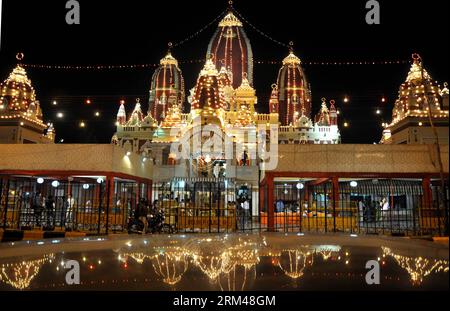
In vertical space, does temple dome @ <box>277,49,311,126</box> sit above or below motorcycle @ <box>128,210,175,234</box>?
above

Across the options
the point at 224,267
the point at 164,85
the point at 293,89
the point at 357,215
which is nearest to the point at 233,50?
the point at 293,89

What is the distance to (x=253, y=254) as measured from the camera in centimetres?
541

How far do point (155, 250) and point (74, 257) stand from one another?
1279 mm

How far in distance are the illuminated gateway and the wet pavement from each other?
23509 millimetres

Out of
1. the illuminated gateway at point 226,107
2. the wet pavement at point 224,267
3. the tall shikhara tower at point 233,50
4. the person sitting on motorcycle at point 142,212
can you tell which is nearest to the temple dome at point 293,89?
the illuminated gateway at point 226,107

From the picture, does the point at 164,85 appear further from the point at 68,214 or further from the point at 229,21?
the point at 68,214

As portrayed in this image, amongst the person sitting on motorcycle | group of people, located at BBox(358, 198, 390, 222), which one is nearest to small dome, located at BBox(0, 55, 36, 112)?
the person sitting on motorcycle

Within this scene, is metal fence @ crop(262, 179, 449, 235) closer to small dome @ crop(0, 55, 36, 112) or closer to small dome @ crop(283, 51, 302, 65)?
small dome @ crop(0, 55, 36, 112)

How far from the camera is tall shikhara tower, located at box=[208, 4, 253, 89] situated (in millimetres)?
46000

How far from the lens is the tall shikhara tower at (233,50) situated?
46.0 m

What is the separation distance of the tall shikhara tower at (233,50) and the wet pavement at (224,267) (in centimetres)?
4162

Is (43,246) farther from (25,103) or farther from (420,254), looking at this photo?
(25,103)

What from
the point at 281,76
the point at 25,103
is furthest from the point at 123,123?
the point at 281,76

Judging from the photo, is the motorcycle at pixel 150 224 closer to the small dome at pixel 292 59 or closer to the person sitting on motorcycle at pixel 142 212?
the person sitting on motorcycle at pixel 142 212
